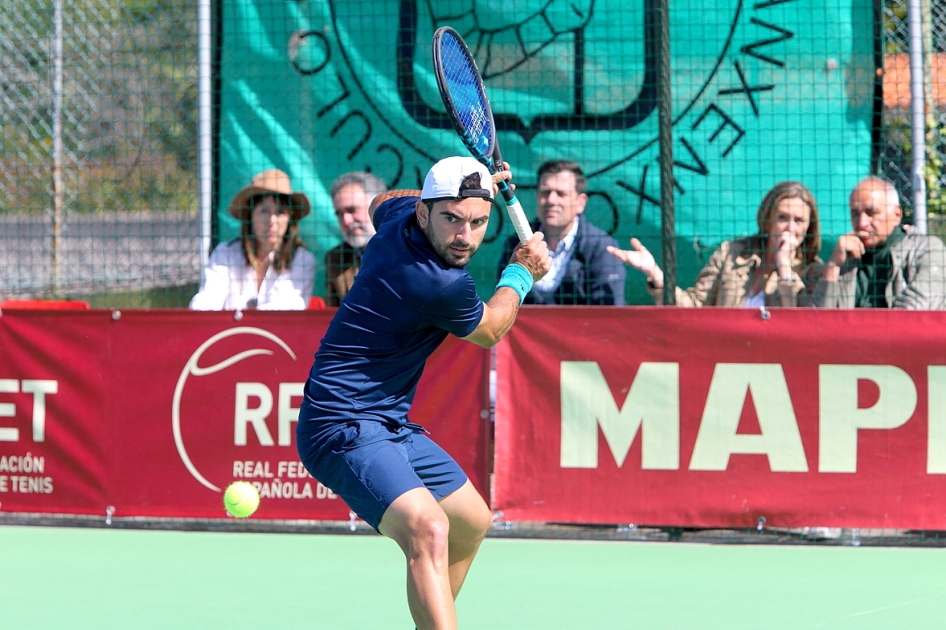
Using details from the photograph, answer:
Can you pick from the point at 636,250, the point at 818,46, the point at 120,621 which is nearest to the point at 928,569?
the point at 636,250

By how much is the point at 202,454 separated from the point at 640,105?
322cm

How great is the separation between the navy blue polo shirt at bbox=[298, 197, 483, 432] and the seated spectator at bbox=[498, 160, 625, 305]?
2.56m

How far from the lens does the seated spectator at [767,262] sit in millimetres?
6211

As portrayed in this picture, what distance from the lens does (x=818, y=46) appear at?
22.6ft

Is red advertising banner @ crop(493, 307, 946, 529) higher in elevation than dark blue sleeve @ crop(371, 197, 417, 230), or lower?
lower

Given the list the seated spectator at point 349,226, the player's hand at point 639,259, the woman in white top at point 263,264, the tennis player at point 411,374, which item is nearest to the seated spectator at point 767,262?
the player's hand at point 639,259

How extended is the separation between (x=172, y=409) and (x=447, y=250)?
3186 mm

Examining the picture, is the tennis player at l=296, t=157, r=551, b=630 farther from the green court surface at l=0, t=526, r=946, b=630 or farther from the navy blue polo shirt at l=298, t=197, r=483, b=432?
the green court surface at l=0, t=526, r=946, b=630

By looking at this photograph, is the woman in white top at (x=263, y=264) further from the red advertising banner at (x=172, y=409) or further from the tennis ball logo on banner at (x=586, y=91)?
the tennis ball logo on banner at (x=586, y=91)

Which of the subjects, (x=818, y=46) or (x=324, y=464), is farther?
(x=818, y=46)

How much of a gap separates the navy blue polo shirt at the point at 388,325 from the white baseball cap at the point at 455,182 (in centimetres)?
18

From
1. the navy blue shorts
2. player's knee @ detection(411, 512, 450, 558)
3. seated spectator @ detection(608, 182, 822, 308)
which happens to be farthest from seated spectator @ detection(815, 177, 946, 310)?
player's knee @ detection(411, 512, 450, 558)

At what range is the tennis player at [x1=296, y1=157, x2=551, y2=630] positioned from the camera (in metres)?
3.64

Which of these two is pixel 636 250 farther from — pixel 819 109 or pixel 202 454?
pixel 202 454
